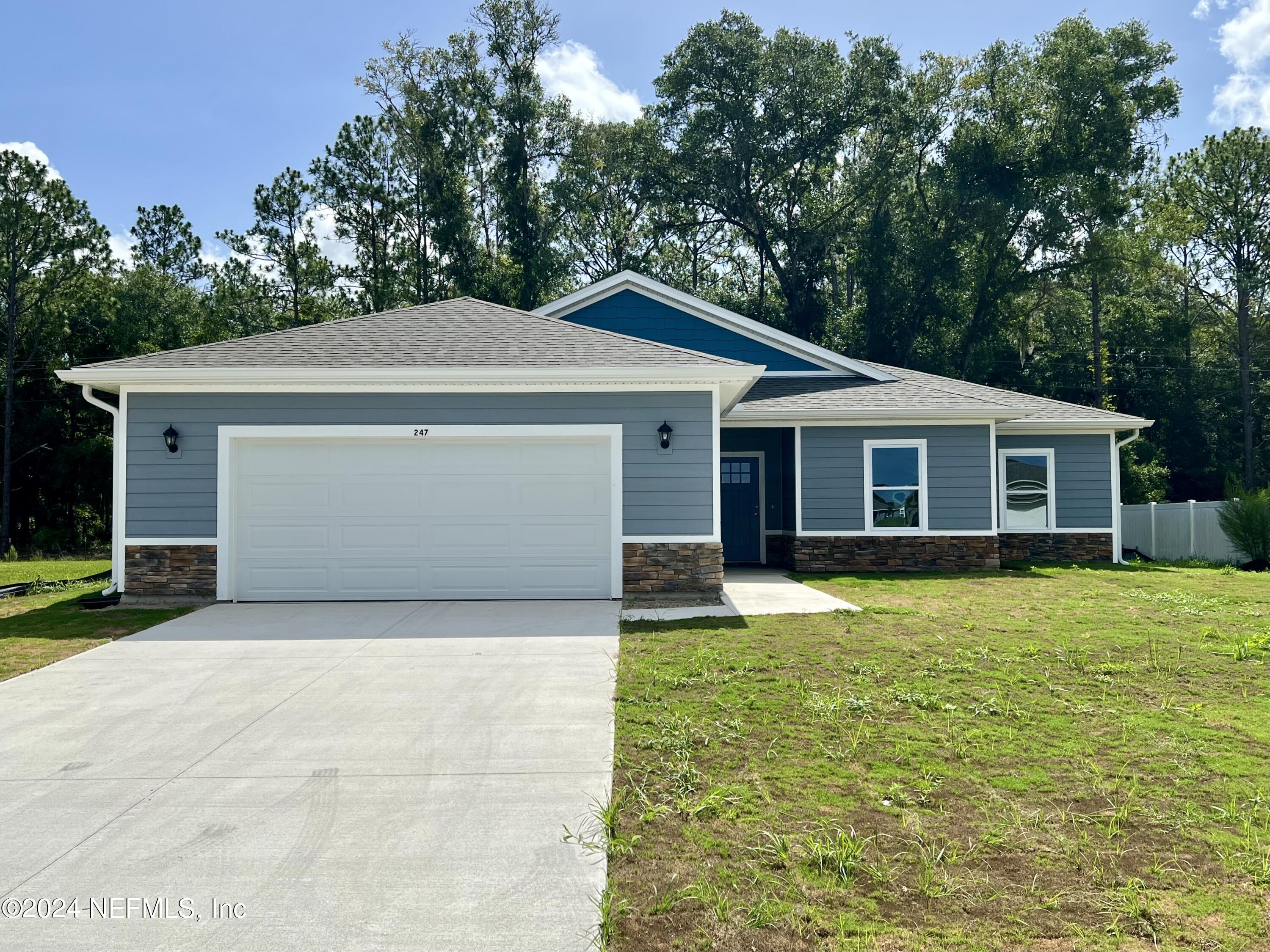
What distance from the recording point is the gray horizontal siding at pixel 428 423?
32.1ft

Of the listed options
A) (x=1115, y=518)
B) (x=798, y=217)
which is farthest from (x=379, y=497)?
(x=798, y=217)

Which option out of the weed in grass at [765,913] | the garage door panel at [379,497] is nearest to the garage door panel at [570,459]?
the garage door panel at [379,497]

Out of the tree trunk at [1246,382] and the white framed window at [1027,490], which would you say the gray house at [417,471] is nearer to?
the white framed window at [1027,490]

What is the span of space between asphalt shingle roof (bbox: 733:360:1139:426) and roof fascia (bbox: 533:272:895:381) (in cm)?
42

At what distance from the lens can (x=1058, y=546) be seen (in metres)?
15.5

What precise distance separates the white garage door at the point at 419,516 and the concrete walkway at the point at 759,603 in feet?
3.79

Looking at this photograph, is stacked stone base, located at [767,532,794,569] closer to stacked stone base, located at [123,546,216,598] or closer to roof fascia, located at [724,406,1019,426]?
roof fascia, located at [724,406,1019,426]

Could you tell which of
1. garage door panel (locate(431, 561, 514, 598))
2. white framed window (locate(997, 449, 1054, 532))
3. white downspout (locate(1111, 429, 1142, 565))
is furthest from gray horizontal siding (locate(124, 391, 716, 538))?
white downspout (locate(1111, 429, 1142, 565))

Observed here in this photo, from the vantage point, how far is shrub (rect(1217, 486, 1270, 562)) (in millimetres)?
14969

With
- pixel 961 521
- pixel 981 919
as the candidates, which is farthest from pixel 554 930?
pixel 961 521

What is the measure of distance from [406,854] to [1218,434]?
35052 mm

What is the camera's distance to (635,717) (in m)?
5.31

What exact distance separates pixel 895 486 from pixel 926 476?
53 cm

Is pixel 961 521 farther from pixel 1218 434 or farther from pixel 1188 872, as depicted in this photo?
pixel 1218 434
